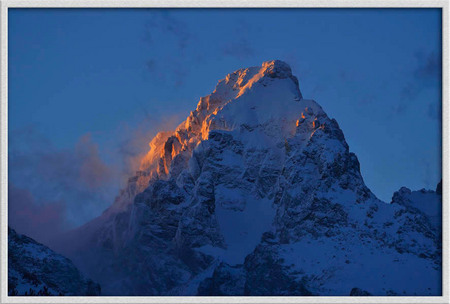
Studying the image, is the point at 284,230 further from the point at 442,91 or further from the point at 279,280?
the point at 442,91

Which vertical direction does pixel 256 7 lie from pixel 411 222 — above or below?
below

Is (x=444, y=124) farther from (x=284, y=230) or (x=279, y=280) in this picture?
(x=284, y=230)

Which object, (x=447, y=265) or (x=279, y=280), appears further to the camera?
(x=279, y=280)

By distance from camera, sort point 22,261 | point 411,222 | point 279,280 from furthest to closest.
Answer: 1. point 411,222
2. point 279,280
3. point 22,261

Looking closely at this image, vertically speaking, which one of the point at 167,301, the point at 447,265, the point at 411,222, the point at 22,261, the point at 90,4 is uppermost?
the point at 411,222

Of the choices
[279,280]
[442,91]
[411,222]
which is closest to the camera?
[442,91]

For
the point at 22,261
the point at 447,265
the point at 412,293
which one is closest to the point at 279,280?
the point at 412,293
